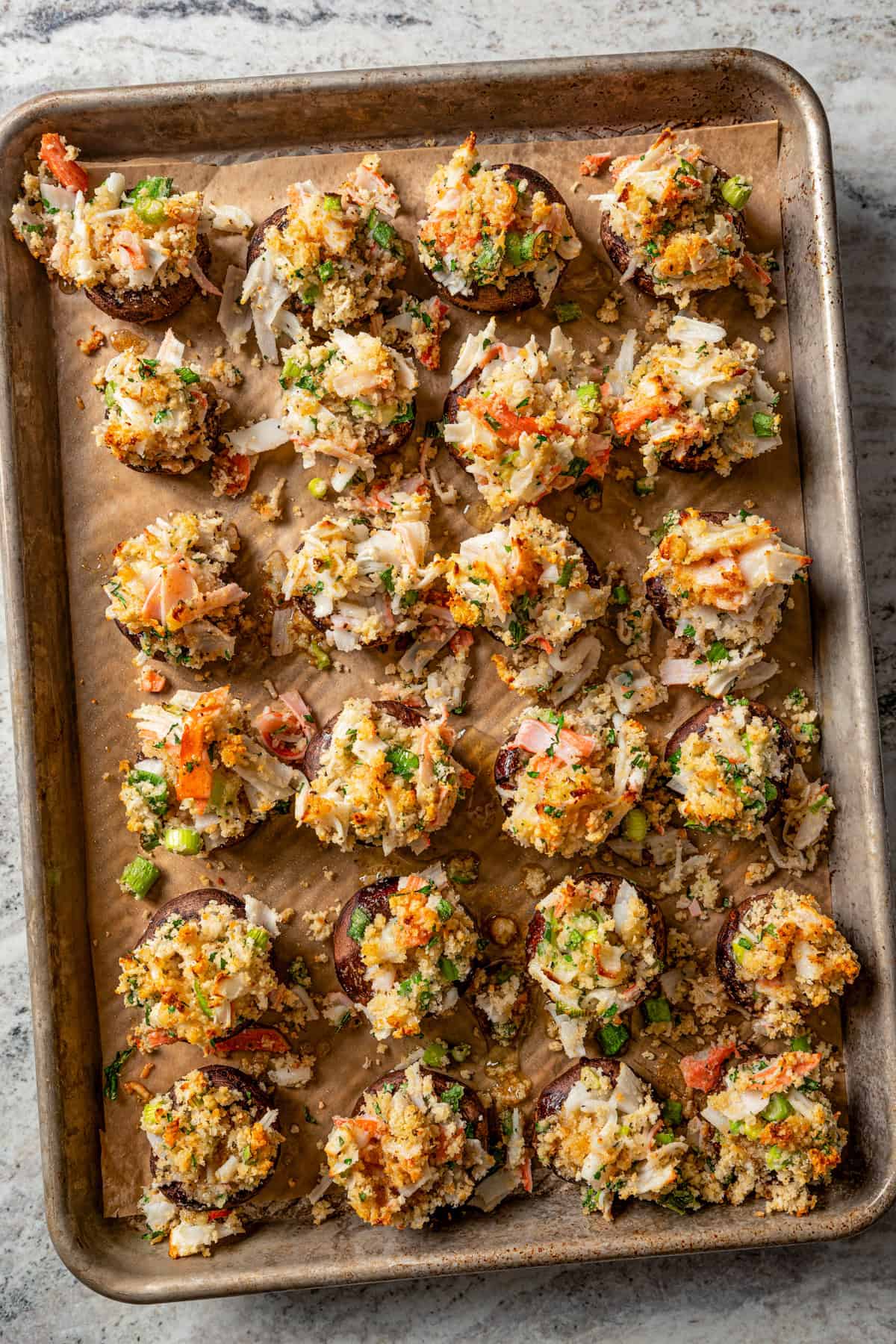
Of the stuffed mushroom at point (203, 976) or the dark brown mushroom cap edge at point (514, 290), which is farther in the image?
the dark brown mushroom cap edge at point (514, 290)

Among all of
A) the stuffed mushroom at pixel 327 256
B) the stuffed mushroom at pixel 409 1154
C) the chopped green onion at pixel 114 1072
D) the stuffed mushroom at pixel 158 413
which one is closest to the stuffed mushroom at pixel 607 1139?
the stuffed mushroom at pixel 409 1154

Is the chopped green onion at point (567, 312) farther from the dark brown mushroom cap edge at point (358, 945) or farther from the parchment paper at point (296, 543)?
the dark brown mushroom cap edge at point (358, 945)

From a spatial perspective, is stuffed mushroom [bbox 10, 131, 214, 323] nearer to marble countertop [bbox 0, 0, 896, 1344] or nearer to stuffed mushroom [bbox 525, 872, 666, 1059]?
marble countertop [bbox 0, 0, 896, 1344]

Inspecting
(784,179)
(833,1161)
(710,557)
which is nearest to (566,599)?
(710,557)

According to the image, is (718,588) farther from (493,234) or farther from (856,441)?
(493,234)

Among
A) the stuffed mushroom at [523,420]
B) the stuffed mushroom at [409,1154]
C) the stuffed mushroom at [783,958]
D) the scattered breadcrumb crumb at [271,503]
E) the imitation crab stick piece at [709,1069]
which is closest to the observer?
the stuffed mushroom at [409,1154]
